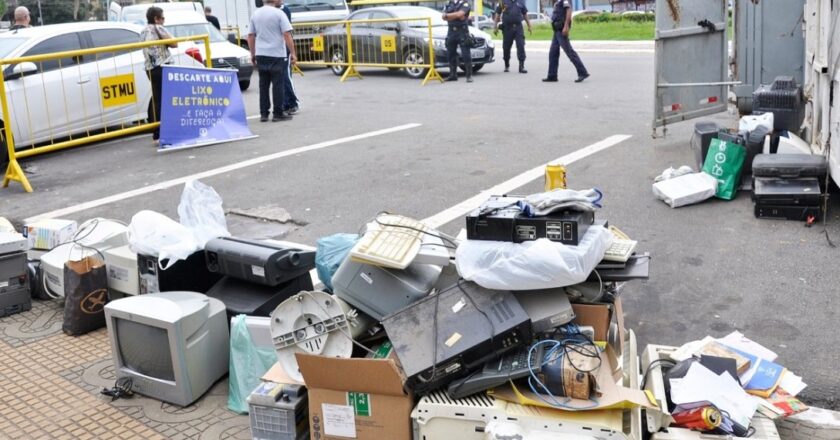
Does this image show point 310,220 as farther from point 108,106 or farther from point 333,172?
point 108,106

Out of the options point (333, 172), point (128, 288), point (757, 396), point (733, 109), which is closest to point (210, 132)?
point (333, 172)

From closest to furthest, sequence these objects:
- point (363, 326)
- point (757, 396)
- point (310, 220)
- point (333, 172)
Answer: point (757, 396) → point (363, 326) → point (310, 220) → point (333, 172)

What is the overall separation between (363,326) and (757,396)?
195 centimetres

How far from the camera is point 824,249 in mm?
6316

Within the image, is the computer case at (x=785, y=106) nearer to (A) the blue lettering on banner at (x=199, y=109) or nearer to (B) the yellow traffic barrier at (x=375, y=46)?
(A) the blue lettering on banner at (x=199, y=109)

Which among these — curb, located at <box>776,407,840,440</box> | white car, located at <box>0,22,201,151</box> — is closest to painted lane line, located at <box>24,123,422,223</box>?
white car, located at <box>0,22,201,151</box>

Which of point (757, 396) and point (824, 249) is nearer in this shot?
point (757, 396)

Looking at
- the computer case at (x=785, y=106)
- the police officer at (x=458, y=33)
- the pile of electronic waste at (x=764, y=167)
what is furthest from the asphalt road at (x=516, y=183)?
the computer case at (x=785, y=106)

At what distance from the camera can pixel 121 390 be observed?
488cm

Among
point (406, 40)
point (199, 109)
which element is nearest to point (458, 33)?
point (406, 40)

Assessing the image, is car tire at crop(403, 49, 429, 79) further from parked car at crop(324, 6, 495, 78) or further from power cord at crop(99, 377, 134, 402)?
power cord at crop(99, 377, 134, 402)

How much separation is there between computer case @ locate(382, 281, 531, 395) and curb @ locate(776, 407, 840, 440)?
129 cm

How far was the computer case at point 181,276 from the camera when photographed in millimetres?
5395

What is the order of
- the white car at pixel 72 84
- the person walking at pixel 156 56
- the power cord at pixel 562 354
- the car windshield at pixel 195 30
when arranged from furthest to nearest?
1. the car windshield at pixel 195 30
2. the person walking at pixel 156 56
3. the white car at pixel 72 84
4. the power cord at pixel 562 354
